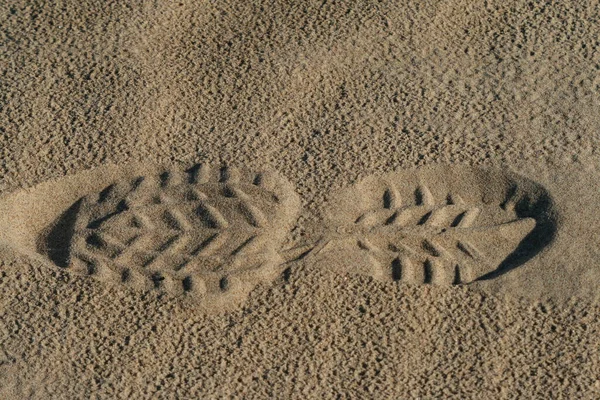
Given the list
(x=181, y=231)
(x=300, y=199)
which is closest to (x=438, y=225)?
(x=300, y=199)

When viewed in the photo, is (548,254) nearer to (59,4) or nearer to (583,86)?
(583,86)

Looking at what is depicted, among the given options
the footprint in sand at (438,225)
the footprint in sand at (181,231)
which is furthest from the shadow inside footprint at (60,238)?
the footprint in sand at (438,225)

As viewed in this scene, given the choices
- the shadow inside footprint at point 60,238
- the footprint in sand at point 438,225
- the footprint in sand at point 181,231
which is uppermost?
the shadow inside footprint at point 60,238

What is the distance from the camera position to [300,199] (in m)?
1.59

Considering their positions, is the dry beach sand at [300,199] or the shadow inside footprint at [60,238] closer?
the dry beach sand at [300,199]

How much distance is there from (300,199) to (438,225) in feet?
0.85

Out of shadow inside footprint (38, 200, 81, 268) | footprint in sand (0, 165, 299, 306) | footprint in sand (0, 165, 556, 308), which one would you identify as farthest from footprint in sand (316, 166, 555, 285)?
shadow inside footprint (38, 200, 81, 268)

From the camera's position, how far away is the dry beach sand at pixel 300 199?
1.42 metres

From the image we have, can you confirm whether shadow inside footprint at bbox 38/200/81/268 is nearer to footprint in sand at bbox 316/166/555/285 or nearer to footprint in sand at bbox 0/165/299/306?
footprint in sand at bbox 0/165/299/306

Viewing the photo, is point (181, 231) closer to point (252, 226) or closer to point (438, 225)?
point (252, 226)

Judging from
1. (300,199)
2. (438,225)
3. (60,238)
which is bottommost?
(438,225)

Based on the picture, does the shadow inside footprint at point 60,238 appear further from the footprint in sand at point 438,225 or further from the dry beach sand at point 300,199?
the footprint in sand at point 438,225

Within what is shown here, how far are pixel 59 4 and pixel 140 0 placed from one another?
0.18m

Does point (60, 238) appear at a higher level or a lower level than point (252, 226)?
higher
